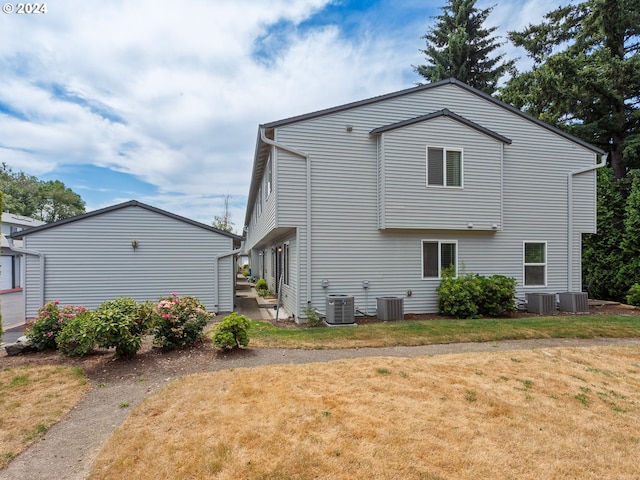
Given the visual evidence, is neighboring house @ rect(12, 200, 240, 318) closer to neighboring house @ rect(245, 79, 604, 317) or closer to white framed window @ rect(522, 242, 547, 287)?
neighboring house @ rect(245, 79, 604, 317)

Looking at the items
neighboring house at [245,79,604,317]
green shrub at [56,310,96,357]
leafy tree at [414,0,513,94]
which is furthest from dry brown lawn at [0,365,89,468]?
leafy tree at [414,0,513,94]

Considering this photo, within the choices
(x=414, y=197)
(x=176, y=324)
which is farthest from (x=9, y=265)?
(x=414, y=197)

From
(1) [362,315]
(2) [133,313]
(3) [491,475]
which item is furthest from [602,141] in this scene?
(2) [133,313]

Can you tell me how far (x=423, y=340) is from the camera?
739 cm

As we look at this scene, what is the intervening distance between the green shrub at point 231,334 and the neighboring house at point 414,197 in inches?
130

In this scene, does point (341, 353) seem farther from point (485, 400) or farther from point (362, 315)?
point (362, 315)

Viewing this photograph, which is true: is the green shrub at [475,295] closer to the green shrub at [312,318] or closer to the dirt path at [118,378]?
the dirt path at [118,378]

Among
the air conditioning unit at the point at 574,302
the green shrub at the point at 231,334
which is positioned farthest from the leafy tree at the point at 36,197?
the air conditioning unit at the point at 574,302

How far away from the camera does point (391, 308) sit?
9.80 m

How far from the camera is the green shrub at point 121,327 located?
566 cm

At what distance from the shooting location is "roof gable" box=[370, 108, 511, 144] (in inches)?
398

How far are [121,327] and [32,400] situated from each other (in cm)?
147

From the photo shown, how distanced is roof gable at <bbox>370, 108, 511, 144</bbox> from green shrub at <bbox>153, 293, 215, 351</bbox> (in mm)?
7242

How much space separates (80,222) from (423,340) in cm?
1085
